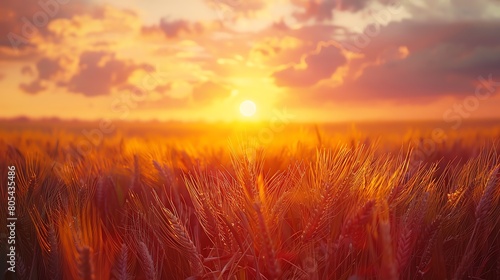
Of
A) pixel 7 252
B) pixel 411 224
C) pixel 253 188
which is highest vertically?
pixel 253 188

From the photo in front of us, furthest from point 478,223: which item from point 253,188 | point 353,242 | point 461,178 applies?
point 253,188

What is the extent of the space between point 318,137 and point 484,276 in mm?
1288

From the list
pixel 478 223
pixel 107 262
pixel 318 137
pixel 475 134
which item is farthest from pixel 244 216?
pixel 475 134

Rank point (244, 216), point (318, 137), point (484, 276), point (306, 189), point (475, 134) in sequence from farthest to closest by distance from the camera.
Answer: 1. point (475, 134)
2. point (318, 137)
3. point (484, 276)
4. point (306, 189)
5. point (244, 216)

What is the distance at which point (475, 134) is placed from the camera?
4145 mm

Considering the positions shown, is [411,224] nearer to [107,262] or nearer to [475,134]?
[107,262]

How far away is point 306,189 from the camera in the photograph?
1.32 metres

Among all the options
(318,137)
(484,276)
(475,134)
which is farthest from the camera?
(475,134)

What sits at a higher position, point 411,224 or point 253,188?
point 253,188

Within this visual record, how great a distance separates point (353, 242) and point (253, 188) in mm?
291

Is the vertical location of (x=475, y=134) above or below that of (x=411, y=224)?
above

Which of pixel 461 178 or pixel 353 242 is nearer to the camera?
pixel 353 242

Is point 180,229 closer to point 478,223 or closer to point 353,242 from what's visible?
point 353,242

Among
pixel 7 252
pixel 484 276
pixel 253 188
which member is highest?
pixel 253 188
